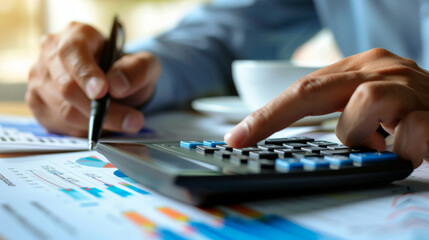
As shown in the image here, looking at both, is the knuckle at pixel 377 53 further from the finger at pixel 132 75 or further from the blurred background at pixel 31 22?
the blurred background at pixel 31 22

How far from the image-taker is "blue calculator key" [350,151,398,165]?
0.28m

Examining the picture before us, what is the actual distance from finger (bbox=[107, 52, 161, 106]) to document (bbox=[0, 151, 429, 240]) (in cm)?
23

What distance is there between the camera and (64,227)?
7.6 inches

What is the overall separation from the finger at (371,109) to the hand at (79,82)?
277mm

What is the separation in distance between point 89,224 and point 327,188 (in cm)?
14

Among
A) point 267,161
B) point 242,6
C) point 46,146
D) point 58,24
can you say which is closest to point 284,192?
point 267,161

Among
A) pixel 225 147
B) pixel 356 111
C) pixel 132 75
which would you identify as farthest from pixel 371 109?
pixel 132 75

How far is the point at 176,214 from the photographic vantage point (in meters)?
0.22

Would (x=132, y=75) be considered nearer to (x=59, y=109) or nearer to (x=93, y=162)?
(x=59, y=109)

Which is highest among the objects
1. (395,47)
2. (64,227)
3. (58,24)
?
(58,24)

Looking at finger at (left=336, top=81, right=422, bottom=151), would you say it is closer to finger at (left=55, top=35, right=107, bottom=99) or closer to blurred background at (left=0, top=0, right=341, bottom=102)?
finger at (left=55, top=35, right=107, bottom=99)

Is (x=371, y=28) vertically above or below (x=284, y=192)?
above

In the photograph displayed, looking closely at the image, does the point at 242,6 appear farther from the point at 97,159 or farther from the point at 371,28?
the point at 97,159

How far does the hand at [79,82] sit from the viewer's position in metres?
0.50
